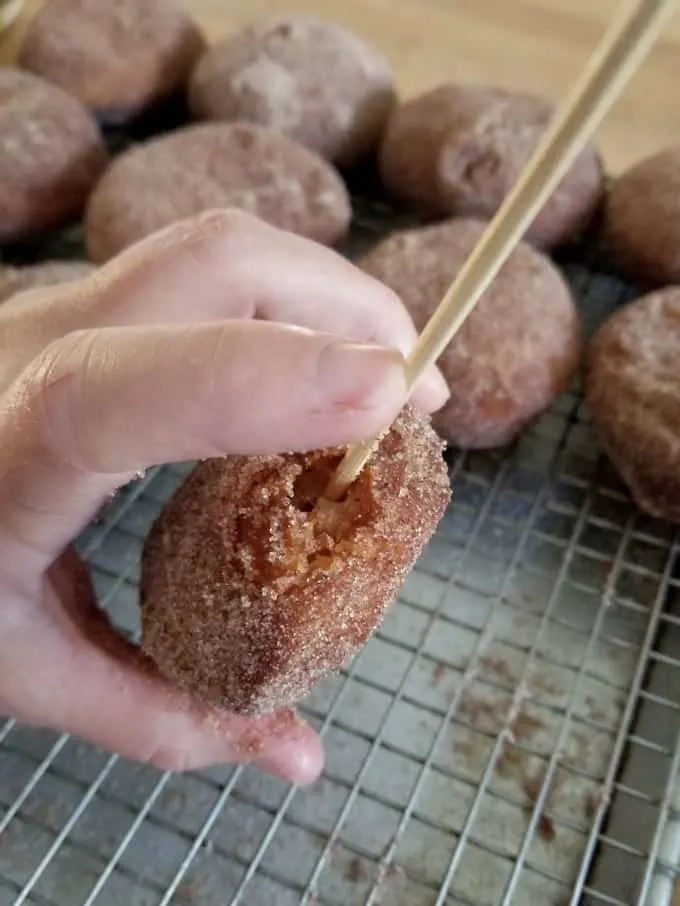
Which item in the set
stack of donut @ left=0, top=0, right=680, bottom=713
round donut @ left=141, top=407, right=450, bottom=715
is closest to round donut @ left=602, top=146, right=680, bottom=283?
stack of donut @ left=0, top=0, right=680, bottom=713

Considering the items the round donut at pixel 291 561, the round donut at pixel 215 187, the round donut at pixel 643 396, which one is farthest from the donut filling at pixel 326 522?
the round donut at pixel 215 187

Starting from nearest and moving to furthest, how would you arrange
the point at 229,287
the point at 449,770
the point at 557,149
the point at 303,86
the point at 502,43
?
1. the point at 557,149
2. the point at 229,287
3. the point at 449,770
4. the point at 303,86
5. the point at 502,43

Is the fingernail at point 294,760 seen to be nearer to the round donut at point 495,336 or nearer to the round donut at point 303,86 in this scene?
the round donut at point 495,336

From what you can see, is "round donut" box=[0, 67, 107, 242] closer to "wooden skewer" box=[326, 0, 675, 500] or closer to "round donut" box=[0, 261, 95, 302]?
"round donut" box=[0, 261, 95, 302]

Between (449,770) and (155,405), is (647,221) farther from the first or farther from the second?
(155,405)

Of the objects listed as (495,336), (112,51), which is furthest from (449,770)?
(112,51)

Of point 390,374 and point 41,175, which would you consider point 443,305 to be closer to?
point 390,374
